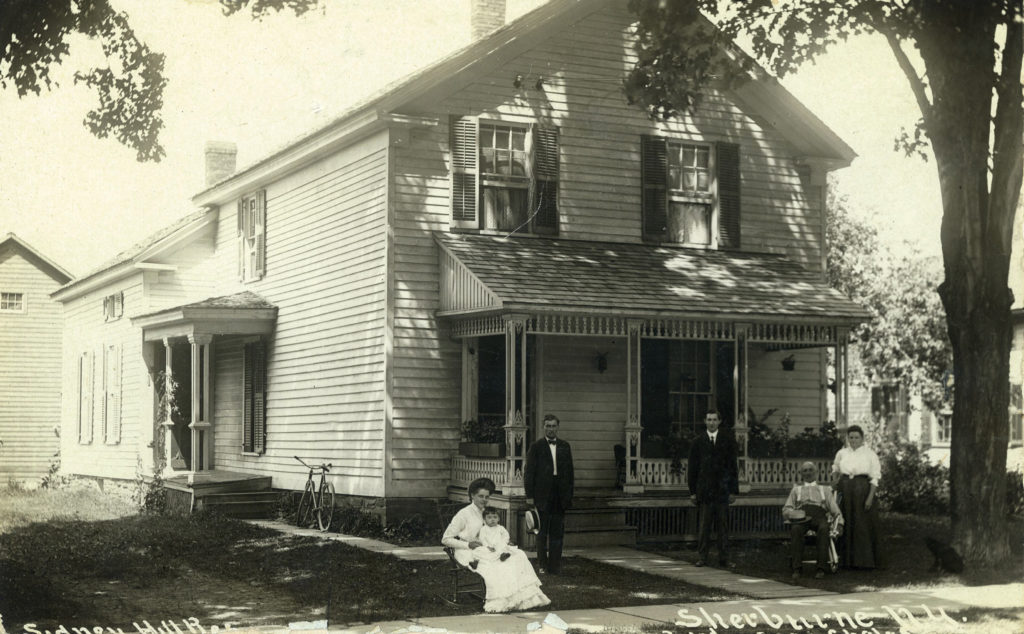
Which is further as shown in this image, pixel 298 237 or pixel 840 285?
pixel 840 285

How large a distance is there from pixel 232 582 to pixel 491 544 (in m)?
3.80

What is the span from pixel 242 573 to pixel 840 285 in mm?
23038

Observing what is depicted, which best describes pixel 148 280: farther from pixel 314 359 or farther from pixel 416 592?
pixel 416 592

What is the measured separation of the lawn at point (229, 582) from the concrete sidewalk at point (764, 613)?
0.49 m

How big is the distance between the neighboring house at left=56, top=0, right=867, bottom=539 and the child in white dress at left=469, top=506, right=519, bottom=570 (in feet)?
14.5

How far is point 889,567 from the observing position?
50.2ft

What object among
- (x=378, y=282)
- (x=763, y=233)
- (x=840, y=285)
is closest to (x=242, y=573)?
(x=378, y=282)

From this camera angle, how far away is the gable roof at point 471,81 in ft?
59.1

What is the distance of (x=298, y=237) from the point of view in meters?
21.0

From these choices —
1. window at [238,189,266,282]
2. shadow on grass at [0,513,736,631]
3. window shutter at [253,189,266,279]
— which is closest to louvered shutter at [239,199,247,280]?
window at [238,189,266,282]

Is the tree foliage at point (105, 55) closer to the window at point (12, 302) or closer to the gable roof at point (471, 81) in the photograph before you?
the gable roof at point (471, 81)

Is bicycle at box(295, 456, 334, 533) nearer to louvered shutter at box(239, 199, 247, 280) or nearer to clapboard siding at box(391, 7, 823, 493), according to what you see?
clapboard siding at box(391, 7, 823, 493)

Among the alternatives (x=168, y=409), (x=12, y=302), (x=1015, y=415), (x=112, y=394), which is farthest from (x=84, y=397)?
(x=1015, y=415)

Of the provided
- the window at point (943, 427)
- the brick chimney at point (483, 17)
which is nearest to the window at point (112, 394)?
the brick chimney at point (483, 17)
